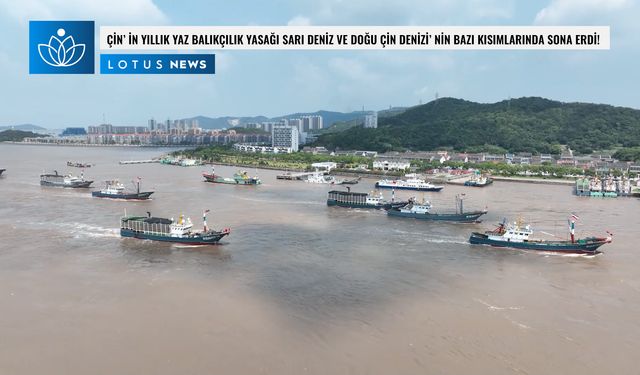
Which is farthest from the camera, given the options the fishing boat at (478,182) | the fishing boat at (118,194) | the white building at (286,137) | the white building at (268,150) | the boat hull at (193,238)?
the white building at (286,137)

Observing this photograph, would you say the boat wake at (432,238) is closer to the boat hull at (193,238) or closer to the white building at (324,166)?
the boat hull at (193,238)

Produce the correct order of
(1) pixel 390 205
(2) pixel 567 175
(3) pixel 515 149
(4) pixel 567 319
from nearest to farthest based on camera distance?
(4) pixel 567 319 → (1) pixel 390 205 → (2) pixel 567 175 → (3) pixel 515 149

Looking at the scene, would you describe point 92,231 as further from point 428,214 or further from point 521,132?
point 521,132

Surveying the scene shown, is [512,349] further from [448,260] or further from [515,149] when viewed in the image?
[515,149]

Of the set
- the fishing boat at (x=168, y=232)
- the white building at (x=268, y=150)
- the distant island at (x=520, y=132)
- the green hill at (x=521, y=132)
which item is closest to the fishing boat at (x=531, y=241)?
the fishing boat at (x=168, y=232)

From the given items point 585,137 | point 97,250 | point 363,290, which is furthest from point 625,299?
point 585,137

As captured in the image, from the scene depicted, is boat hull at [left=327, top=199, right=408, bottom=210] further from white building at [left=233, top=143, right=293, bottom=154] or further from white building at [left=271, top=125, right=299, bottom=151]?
white building at [left=271, top=125, right=299, bottom=151]
